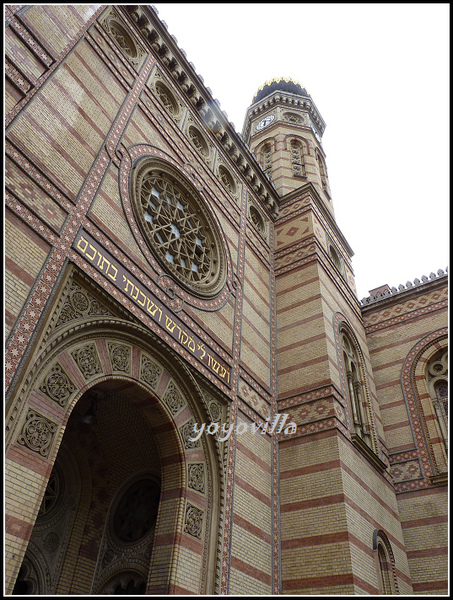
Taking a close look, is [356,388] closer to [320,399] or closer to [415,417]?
[415,417]

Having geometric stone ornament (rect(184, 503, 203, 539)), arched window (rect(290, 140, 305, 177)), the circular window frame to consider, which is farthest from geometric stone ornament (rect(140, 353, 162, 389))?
arched window (rect(290, 140, 305, 177))

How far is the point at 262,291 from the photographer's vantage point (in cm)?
1170

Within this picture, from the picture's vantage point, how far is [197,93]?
38.1ft

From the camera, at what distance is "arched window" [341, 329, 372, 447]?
11125 millimetres

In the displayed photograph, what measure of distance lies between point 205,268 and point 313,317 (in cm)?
303

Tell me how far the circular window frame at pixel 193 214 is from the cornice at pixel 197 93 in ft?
9.17

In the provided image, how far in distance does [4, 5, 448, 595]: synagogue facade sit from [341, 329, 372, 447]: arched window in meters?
0.07

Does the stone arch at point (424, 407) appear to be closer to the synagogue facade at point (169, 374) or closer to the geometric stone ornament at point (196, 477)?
the synagogue facade at point (169, 374)

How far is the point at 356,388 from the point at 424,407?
6.30 feet

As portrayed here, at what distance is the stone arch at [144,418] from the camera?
4945mm

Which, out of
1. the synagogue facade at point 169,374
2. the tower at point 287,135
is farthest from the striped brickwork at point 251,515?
the tower at point 287,135

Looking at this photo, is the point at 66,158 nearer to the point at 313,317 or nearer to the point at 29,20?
the point at 29,20

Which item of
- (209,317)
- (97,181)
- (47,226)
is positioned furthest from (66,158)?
(209,317)

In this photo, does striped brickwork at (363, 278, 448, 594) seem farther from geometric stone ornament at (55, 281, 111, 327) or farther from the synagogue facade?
geometric stone ornament at (55, 281, 111, 327)
